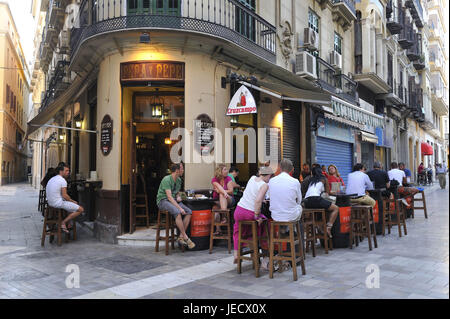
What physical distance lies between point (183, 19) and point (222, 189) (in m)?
3.75

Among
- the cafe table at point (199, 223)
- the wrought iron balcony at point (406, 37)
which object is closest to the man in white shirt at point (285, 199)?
the cafe table at point (199, 223)

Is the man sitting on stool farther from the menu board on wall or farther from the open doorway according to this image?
the menu board on wall

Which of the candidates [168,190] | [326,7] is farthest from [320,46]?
[168,190]

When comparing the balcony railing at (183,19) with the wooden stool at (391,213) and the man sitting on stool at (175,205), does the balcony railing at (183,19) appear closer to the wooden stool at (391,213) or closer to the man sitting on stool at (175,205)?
the man sitting on stool at (175,205)

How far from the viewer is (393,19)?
2214 cm

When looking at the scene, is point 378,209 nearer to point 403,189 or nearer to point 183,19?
point 403,189

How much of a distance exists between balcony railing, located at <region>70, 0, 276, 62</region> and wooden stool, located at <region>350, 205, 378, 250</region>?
15.2ft

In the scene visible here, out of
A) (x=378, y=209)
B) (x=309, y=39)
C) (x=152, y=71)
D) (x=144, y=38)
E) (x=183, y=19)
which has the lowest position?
(x=378, y=209)

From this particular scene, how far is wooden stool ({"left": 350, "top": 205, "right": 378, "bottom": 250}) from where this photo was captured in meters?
7.54

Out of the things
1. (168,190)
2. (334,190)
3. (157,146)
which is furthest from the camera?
(157,146)

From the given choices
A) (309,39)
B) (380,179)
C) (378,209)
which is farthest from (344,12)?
(378,209)
